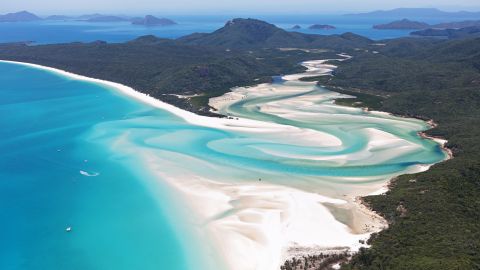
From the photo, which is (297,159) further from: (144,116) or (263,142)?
(144,116)

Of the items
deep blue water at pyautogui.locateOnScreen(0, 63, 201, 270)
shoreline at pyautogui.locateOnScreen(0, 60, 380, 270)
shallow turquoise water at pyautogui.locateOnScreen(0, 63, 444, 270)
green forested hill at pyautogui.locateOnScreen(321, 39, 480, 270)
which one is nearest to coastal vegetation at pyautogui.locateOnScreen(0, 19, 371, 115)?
A: shallow turquoise water at pyautogui.locateOnScreen(0, 63, 444, 270)

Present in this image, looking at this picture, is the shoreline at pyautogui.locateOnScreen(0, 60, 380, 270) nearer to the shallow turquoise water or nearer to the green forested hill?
the shallow turquoise water

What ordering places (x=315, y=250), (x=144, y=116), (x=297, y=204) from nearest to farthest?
(x=315, y=250), (x=297, y=204), (x=144, y=116)

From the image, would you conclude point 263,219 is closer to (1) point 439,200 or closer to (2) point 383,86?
(1) point 439,200

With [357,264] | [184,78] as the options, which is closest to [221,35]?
[184,78]

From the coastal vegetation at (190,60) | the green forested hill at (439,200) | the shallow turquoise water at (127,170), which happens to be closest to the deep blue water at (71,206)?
the shallow turquoise water at (127,170)

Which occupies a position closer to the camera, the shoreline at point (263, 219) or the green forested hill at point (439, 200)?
the green forested hill at point (439, 200)

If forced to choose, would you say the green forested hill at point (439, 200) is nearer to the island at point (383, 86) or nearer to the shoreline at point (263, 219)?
the island at point (383, 86)

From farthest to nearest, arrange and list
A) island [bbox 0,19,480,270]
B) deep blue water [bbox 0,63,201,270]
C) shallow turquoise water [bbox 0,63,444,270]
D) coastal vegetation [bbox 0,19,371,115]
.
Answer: coastal vegetation [bbox 0,19,371,115], shallow turquoise water [bbox 0,63,444,270], deep blue water [bbox 0,63,201,270], island [bbox 0,19,480,270]
